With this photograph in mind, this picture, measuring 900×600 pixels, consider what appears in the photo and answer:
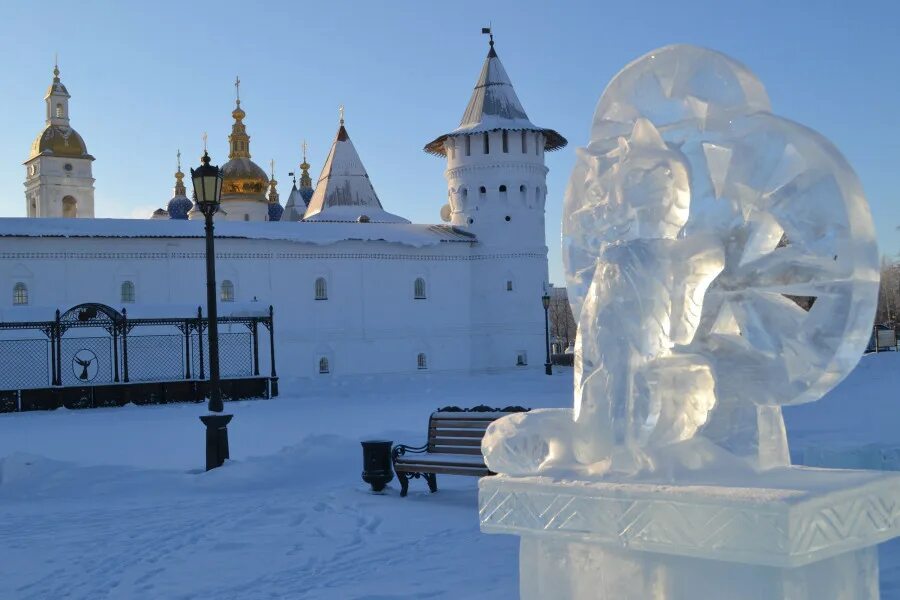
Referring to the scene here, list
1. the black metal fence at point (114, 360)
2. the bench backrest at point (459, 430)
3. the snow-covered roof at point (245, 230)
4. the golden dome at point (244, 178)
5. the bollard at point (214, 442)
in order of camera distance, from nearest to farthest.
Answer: the bench backrest at point (459, 430)
the bollard at point (214, 442)
the black metal fence at point (114, 360)
the snow-covered roof at point (245, 230)
the golden dome at point (244, 178)

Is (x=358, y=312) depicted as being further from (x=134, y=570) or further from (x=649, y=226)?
(x=649, y=226)

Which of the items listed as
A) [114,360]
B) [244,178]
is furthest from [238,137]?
[114,360]

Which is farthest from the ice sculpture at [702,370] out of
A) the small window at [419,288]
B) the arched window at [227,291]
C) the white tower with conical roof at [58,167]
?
the white tower with conical roof at [58,167]

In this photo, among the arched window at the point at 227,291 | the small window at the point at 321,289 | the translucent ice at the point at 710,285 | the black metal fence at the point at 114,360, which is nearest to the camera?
the translucent ice at the point at 710,285

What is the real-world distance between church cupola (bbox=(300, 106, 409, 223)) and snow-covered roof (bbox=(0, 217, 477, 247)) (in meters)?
4.94

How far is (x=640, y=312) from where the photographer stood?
3.05 m

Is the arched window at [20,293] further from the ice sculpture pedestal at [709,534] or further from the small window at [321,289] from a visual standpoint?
the ice sculpture pedestal at [709,534]

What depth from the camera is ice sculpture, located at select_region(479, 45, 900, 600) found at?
8.91 ft

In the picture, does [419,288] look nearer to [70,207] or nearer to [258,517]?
[258,517]

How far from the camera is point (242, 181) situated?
48531 millimetres

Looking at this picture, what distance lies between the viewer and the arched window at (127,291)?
96.1 ft

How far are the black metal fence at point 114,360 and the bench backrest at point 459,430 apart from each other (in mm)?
13281

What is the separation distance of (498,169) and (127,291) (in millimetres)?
12736

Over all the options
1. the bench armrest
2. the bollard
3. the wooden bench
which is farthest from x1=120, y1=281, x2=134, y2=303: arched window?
the wooden bench
